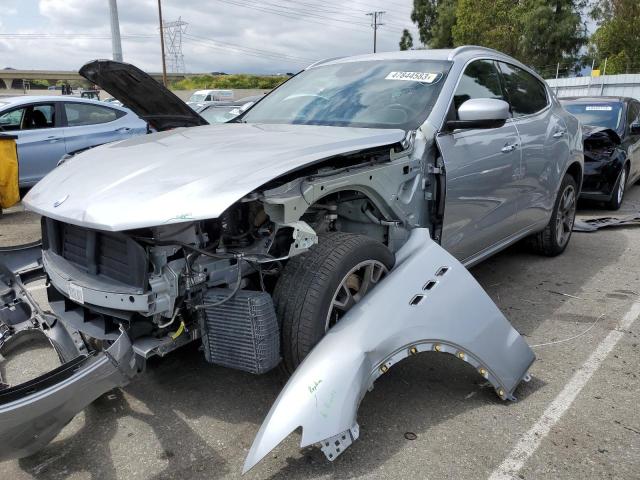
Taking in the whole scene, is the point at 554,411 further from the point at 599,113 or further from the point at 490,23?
the point at 490,23

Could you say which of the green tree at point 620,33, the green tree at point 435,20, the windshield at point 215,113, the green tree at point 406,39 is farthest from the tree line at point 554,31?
the windshield at point 215,113

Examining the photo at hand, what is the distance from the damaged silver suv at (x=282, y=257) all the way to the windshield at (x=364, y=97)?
2 centimetres

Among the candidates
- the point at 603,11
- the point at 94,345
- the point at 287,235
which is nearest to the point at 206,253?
the point at 287,235

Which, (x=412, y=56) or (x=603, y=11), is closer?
(x=412, y=56)

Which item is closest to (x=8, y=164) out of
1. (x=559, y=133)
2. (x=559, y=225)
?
(x=559, y=133)

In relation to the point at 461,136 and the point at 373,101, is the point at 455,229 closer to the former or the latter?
the point at 461,136

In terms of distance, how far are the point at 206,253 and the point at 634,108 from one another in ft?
29.0

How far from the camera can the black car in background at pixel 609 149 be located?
7652mm

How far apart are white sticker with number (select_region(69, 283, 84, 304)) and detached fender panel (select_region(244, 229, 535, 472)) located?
0.99 m

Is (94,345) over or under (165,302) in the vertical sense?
under

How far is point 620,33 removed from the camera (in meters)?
29.2

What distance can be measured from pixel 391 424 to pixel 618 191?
260 inches

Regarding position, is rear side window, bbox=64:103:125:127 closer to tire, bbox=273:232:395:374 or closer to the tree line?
tire, bbox=273:232:395:374

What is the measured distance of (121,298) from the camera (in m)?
2.32
